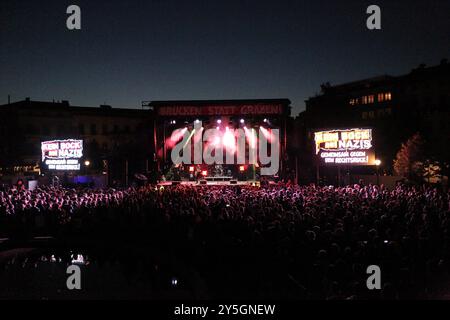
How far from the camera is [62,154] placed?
2909 cm

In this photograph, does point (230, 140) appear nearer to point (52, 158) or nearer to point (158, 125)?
point (158, 125)

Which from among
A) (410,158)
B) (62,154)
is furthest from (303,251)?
(62,154)

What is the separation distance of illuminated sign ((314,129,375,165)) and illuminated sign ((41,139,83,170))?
14.7 metres

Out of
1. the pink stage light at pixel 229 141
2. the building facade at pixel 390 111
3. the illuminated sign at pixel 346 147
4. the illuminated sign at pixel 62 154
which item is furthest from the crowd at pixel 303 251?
the pink stage light at pixel 229 141

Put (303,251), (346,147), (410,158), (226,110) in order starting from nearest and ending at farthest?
(303,251) < (346,147) < (226,110) < (410,158)

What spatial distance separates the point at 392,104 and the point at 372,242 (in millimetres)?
42481

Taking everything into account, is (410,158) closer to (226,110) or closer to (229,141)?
(229,141)

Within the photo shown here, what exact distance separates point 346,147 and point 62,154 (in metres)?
17.5

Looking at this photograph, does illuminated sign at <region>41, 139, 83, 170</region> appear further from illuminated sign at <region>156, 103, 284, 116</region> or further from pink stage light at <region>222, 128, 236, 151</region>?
pink stage light at <region>222, 128, 236, 151</region>

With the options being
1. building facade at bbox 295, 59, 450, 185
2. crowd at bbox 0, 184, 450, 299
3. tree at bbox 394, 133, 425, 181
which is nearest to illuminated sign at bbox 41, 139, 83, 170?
building facade at bbox 295, 59, 450, 185

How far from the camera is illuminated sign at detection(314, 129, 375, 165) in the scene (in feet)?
75.9

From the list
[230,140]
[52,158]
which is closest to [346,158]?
[230,140]

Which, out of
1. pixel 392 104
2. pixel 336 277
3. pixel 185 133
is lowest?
pixel 336 277
